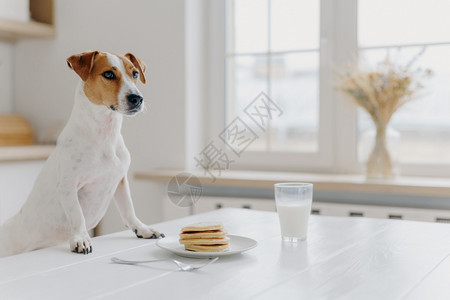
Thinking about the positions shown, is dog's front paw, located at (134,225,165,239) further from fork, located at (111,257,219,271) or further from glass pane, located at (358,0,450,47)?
glass pane, located at (358,0,450,47)

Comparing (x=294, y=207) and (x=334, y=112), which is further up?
(x=334, y=112)

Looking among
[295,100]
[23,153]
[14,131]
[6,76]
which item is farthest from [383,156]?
[6,76]

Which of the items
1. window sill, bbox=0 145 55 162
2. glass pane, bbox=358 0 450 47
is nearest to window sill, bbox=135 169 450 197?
window sill, bbox=0 145 55 162

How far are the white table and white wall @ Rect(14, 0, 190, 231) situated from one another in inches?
55.4

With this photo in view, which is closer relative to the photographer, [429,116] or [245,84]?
[429,116]

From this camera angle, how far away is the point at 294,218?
4.25ft

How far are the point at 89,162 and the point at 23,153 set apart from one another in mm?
1478

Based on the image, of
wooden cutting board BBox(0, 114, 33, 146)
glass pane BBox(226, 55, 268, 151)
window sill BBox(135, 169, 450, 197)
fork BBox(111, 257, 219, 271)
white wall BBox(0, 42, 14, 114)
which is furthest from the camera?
white wall BBox(0, 42, 14, 114)

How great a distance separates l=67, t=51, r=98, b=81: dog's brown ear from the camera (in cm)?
134

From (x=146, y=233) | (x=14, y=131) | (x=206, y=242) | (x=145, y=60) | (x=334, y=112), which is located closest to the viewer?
(x=206, y=242)

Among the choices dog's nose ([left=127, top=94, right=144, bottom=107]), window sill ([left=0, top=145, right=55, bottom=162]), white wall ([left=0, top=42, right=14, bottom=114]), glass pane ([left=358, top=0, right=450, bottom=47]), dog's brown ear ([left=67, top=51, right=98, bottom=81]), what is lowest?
window sill ([left=0, top=145, right=55, bottom=162])

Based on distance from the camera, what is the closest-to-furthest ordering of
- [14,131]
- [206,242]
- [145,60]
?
1. [206,242]
2. [145,60]
3. [14,131]

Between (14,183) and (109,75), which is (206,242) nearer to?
(109,75)

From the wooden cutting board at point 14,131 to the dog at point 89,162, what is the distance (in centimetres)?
162
